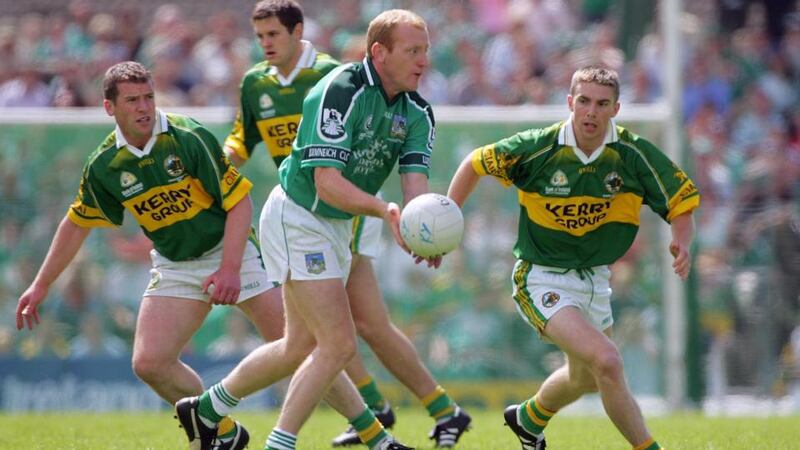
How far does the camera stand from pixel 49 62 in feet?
44.3

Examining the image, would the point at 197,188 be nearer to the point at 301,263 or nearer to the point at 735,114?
the point at 301,263

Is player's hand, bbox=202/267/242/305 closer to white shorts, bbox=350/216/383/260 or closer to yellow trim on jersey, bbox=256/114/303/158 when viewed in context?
white shorts, bbox=350/216/383/260

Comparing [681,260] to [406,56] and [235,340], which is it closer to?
[406,56]

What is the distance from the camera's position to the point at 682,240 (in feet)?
21.5

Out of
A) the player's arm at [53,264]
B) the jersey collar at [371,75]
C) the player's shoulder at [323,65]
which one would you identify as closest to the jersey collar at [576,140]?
the jersey collar at [371,75]

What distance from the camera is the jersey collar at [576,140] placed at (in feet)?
22.0

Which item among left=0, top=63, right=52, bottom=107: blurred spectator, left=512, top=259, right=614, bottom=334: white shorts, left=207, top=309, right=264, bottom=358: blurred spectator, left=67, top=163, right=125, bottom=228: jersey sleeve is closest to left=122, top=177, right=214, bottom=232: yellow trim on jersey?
left=67, top=163, right=125, bottom=228: jersey sleeve

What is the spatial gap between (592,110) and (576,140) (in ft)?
0.72

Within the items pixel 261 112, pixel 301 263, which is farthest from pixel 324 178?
pixel 261 112

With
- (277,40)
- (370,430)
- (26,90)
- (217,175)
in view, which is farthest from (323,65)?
(26,90)

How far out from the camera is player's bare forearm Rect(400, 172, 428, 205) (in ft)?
20.5

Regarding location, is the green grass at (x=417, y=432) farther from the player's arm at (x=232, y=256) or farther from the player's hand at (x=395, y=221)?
the player's hand at (x=395, y=221)

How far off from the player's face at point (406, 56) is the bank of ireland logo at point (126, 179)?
1557mm

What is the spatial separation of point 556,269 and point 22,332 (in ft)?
21.5
